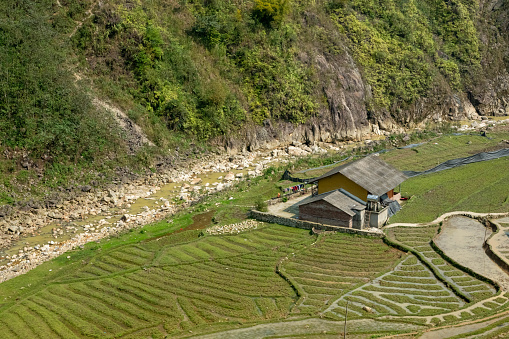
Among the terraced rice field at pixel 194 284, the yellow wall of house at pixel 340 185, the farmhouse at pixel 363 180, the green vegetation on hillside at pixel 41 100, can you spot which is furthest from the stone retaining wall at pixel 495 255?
the green vegetation on hillside at pixel 41 100

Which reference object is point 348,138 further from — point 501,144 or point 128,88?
point 128,88

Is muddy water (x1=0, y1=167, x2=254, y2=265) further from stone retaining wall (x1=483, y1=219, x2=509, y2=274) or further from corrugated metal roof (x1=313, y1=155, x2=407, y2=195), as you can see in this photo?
stone retaining wall (x1=483, y1=219, x2=509, y2=274)

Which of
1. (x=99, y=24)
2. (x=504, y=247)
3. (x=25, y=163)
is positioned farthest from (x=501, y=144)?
(x=25, y=163)

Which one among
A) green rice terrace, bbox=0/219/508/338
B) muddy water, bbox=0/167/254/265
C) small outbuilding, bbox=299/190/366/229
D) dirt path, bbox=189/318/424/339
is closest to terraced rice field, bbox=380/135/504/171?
small outbuilding, bbox=299/190/366/229

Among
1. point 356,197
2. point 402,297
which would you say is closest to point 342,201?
point 356,197

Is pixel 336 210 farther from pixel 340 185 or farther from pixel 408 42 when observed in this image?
pixel 408 42
